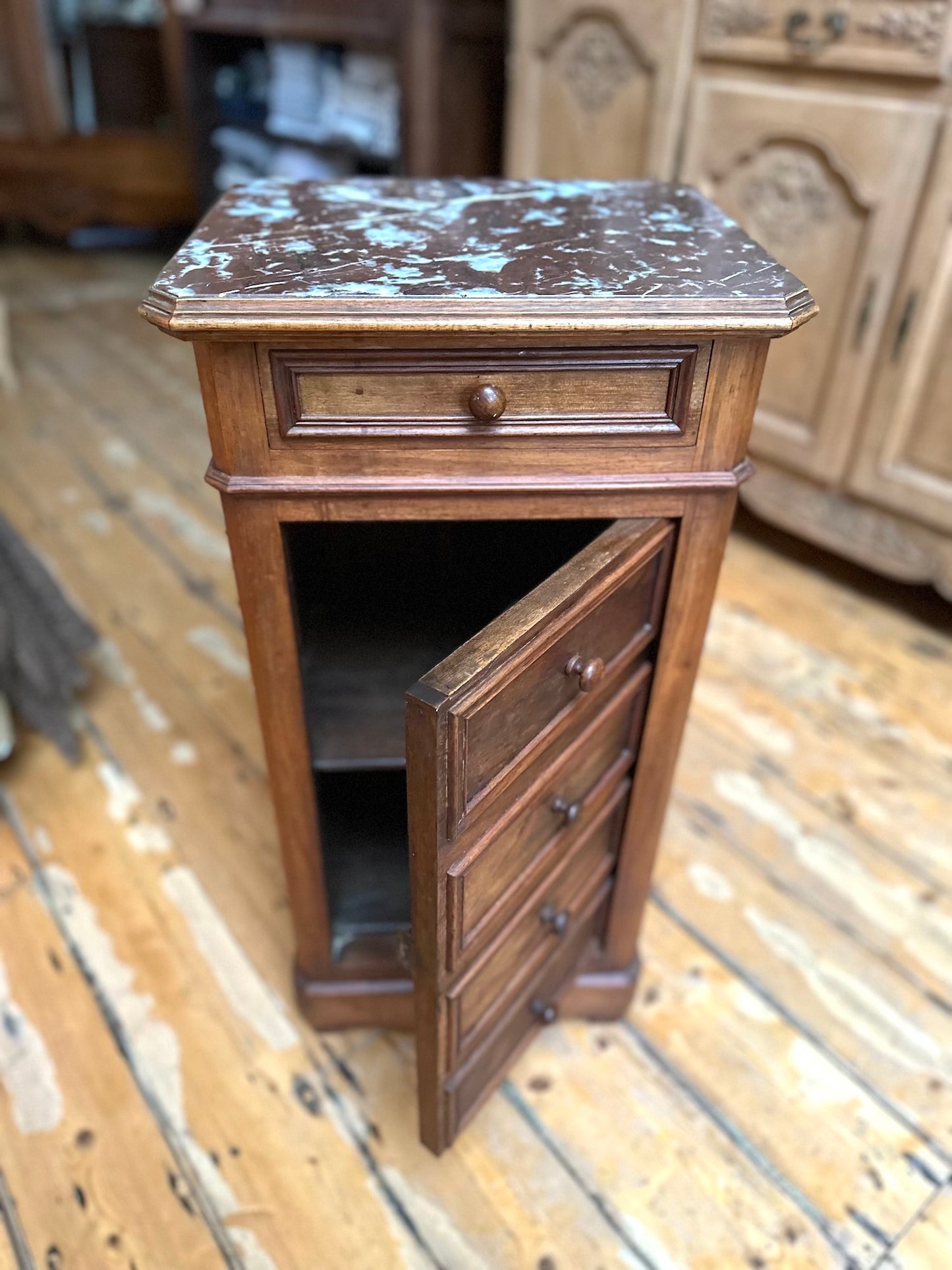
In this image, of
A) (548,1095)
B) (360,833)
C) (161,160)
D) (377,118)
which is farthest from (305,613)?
(161,160)

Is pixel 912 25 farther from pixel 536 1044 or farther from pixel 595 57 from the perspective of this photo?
pixel 536 1044

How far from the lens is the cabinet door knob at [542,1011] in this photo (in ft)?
3.00

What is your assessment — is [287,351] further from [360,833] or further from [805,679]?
[805,679]

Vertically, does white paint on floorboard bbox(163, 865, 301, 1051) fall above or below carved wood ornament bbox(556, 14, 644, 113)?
below

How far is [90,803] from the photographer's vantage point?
1348 mm

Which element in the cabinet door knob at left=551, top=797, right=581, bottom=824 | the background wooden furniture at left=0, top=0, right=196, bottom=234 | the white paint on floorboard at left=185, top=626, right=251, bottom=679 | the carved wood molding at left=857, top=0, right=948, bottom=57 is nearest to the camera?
the cabinet door knob at left=551, top=797, right=581, bottom=824

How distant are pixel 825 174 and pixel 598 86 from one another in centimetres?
52

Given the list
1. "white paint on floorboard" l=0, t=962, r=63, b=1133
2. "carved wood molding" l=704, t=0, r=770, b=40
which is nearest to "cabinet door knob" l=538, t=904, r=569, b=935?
"white paint on floorboard" l=0, t=962, r=63, b=1133

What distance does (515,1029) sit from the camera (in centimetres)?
89

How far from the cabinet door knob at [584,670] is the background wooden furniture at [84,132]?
3.28 metres

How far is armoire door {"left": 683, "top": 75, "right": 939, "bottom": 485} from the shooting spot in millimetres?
1479

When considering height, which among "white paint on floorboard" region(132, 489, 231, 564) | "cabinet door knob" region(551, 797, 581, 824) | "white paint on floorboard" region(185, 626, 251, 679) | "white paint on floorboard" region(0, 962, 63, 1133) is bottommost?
"white paint on floorboard" region(132, 489, 231, 564)

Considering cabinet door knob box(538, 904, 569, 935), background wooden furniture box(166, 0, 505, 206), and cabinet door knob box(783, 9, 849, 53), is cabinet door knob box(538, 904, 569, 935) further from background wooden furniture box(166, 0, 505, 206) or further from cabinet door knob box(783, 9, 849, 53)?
background wooden furniture box(166, 0, 505, 206)

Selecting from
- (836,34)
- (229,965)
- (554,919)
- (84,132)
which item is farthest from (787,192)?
(84,132)
